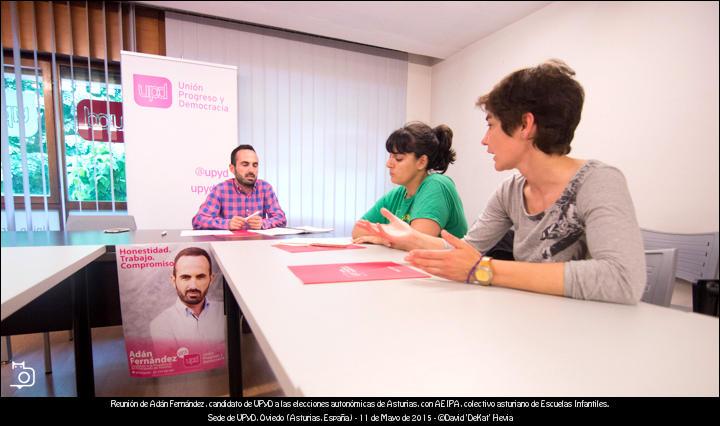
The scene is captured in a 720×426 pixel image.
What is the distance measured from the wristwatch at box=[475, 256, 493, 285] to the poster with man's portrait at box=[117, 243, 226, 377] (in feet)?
2.90

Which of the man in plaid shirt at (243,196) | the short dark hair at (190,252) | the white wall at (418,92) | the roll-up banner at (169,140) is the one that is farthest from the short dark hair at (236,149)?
the white wall at (418,92)

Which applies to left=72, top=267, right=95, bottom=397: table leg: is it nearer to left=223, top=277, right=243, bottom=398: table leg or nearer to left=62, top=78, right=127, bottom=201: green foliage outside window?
left=62, top=78, right=127, bottom=201: green foliage outside window

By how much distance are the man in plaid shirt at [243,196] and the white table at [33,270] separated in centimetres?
97

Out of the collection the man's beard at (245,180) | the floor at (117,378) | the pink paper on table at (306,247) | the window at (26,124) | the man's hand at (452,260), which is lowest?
the floor at (117,378)

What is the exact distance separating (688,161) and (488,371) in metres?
1.29

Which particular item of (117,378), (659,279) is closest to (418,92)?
(659,279)

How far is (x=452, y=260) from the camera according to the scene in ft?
1.74

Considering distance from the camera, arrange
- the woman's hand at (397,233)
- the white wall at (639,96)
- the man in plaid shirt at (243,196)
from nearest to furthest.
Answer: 1. the white wall at (639,96)
2. the woman's hand at (397,233)
3. the man in plaid shirt at (243,196)

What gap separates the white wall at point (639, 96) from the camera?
67 cm

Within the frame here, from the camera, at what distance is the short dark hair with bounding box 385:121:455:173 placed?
1188mm

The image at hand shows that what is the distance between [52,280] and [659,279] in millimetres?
992

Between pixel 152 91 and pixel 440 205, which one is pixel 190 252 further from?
pixel 152 91

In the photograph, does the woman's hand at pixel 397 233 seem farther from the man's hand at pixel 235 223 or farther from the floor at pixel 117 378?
the man's hand at pixel 235 223
